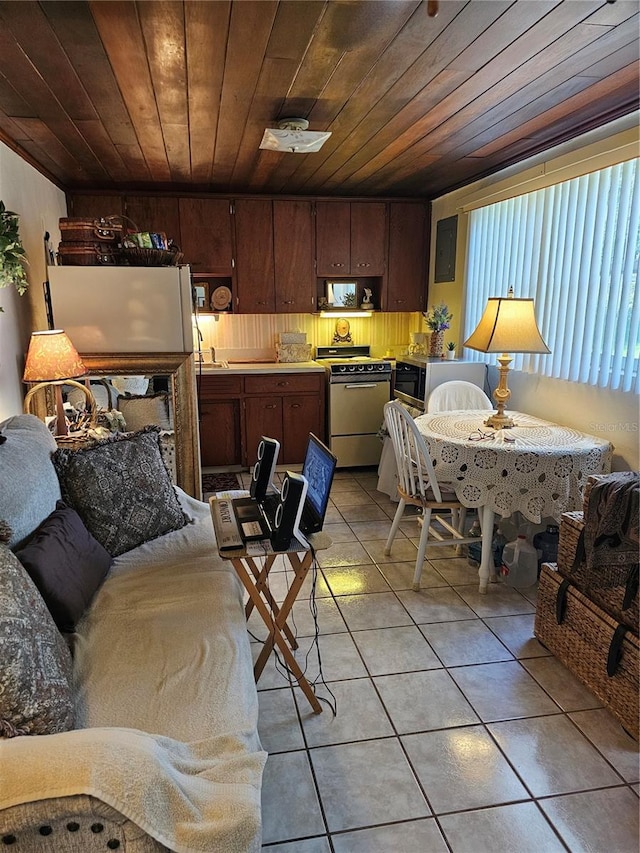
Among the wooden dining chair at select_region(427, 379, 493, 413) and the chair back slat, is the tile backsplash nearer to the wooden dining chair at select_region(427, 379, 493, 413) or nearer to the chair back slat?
the wooden dining chair at select_region(427, 379, 493, 413)

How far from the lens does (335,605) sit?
279 cm

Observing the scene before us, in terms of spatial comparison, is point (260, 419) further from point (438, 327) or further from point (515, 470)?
point (515, 470)

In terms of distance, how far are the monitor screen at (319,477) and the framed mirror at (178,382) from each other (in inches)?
53.2

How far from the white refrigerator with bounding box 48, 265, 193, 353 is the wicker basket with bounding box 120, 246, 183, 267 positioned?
3.0 inches

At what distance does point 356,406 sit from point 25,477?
128 inches

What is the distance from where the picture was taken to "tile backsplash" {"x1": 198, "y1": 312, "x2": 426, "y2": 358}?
5.11 metres

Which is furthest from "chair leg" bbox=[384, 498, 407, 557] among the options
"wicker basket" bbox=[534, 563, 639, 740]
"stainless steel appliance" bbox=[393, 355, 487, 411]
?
"stainless steel appliance" bbox=[393, 355, 487, 411]

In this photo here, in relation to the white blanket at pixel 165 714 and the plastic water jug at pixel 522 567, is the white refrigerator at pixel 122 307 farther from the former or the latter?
the plastic water jug at pixel 522 567

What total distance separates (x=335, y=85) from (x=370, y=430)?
300 cm

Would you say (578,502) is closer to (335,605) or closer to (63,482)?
(335,605)

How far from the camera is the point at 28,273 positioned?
3.10m

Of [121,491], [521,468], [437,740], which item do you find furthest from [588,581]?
[121,491]

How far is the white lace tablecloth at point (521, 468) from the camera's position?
8.72 ft

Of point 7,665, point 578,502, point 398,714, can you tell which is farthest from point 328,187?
point 7,665
